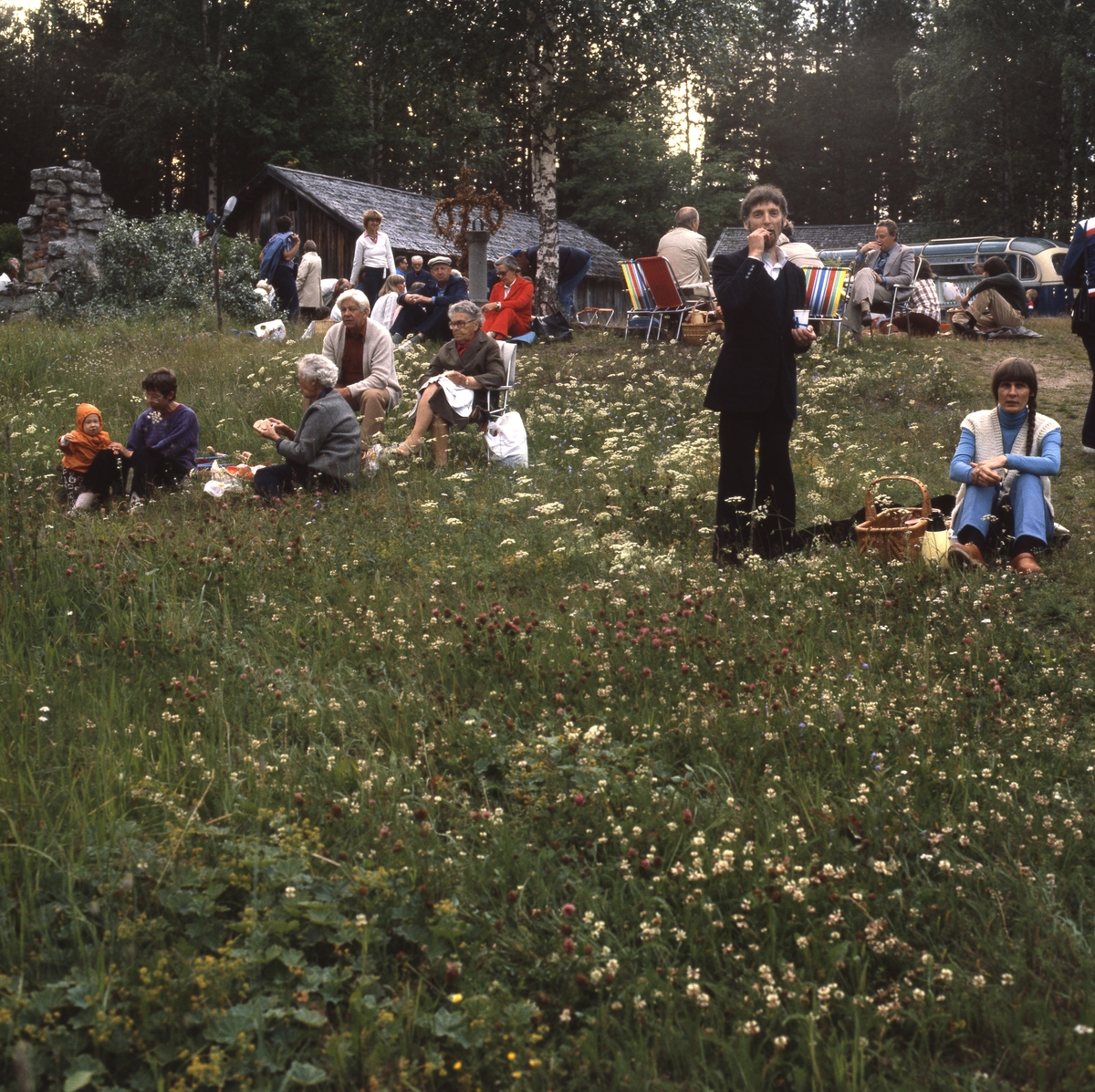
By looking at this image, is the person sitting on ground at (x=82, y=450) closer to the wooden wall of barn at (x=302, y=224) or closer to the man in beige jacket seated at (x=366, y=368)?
the man in beige jacket seated at (x=366, y=368)

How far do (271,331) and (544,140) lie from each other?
527 cm

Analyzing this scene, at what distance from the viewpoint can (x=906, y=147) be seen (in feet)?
180

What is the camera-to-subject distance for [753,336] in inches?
228

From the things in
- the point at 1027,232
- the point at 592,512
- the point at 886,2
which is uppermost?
the point at 886,2

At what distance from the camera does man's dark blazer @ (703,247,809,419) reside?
5.71 metres

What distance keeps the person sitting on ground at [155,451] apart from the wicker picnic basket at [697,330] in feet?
25.2

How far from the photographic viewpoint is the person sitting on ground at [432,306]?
14.5 metres

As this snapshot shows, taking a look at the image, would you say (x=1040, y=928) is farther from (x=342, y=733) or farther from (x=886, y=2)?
(x=886, y=2)

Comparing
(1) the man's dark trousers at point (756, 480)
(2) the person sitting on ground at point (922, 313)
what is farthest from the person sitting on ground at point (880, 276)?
(1) the man's dark trousers at point (756, 480)

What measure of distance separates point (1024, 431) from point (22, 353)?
435 inches

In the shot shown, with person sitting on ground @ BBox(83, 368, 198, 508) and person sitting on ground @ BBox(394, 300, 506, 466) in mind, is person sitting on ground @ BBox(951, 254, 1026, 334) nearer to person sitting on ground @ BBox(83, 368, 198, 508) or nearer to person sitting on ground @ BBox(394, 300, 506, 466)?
person sitting on ground @ BBox(394, 300, 506, 466)

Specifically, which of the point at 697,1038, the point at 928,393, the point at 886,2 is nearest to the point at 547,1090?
the point at 697,1038

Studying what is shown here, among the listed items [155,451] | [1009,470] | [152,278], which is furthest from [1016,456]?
[152,278]

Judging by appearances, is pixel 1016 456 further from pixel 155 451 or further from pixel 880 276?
pixel 880 276
